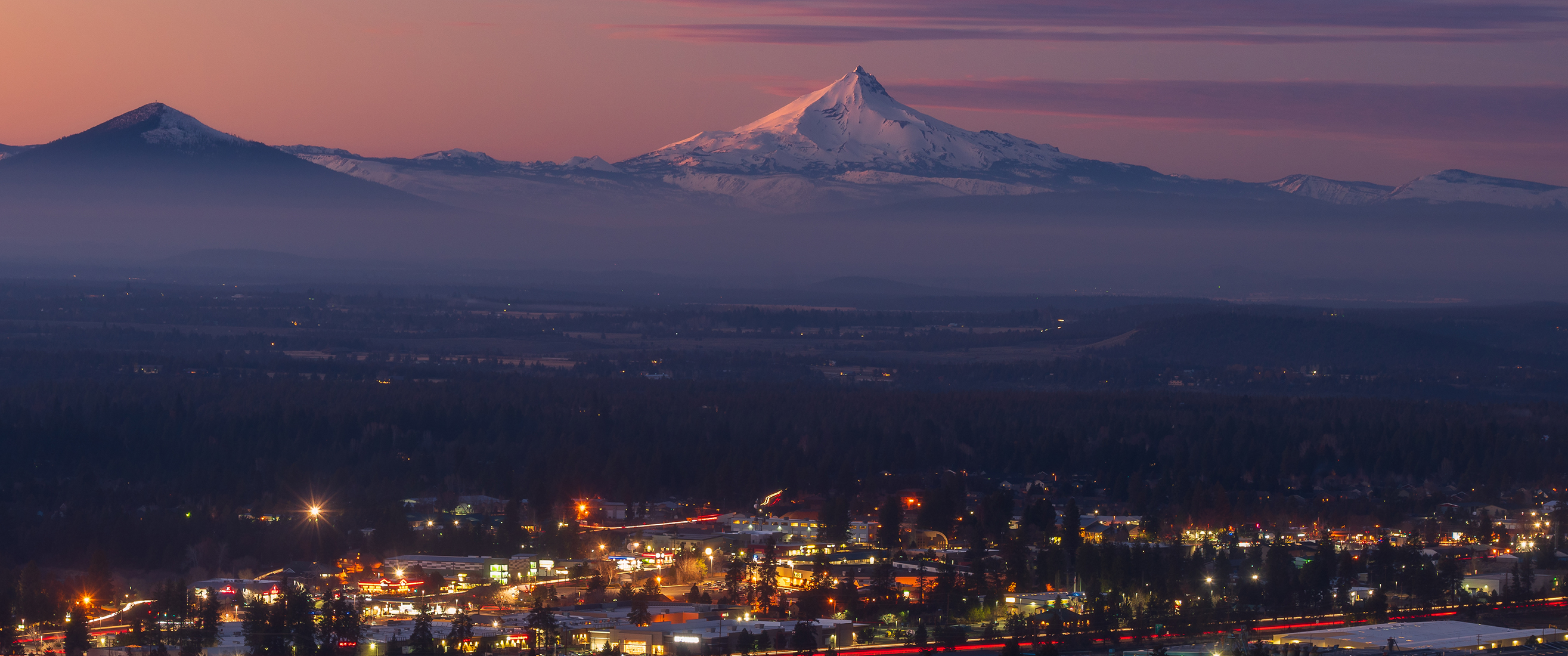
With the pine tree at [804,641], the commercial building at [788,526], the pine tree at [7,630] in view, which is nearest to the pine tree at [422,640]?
the pine tree at [804,641]

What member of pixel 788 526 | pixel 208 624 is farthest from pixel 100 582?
pixel 788 526

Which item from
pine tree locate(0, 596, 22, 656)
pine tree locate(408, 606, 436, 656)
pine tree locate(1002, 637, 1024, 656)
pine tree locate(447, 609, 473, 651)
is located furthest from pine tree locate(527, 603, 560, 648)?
pine tree locate(0, 596, 22, 656)

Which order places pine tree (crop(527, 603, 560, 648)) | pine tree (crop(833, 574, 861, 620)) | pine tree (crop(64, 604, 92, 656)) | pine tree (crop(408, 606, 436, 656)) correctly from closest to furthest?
pine tree (crop(408, 606, 436, 656))
pine tree (crop(64, 604, 92, 656))
pine tree (crop(527, 603, 560, 648))
pine tree (crop(833, 574, 861, 620))

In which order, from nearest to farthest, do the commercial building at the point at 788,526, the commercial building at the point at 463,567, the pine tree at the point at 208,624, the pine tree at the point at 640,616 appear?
the pine tree at the point at 208,624 < the pine tree at the point at 640,616 < the commercial building at the point at 463,567 < the commercial building at the point at 788,526

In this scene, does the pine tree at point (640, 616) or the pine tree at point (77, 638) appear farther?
the pine tree at point (640, 616)

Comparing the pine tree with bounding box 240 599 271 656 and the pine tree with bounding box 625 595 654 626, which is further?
the pine tree with bounding box 625 595 654 626

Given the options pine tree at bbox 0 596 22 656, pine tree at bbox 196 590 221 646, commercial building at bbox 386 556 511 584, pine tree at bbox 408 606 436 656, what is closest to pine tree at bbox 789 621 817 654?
pine tree at bbox 408 606 436 656

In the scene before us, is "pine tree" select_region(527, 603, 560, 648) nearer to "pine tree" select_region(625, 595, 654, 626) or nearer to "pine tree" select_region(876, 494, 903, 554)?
"pine tree" select_region(625, 595, 654, 626)

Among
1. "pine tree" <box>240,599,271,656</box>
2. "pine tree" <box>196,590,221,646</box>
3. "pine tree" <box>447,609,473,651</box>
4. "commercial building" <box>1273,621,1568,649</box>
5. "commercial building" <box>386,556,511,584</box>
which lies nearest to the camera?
"pine tree" <box>447,609,473,651</box>

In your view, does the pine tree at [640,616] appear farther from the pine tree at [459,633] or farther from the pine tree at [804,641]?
the pine tree at [459,633]

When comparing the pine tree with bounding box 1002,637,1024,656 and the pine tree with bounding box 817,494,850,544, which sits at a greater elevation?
the pine tree with bounding box 817,494,850,544
